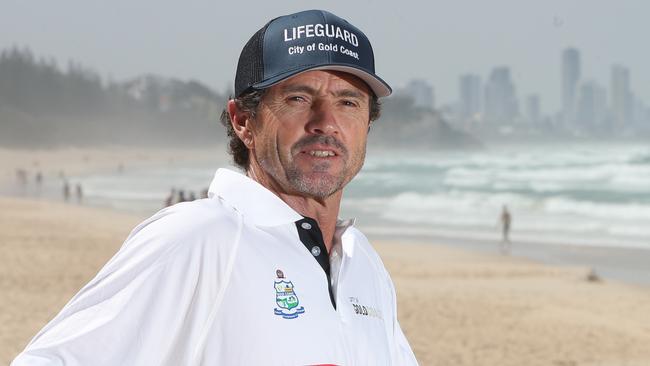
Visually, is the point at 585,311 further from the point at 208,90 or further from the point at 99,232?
the point at 208,90

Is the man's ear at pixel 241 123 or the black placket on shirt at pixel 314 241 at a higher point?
the man's ear at pixel 241 123

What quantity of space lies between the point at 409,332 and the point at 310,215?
9174mm

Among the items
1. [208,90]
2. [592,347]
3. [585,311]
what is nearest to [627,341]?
[592,347]

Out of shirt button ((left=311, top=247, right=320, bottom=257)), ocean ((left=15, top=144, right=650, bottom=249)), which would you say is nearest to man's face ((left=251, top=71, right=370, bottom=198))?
shirt button ((left=311, top=247, right=320, bottom=257))

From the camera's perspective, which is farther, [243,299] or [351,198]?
[351,198]

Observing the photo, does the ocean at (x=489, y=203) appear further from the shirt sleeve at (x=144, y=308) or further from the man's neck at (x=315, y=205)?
the shirt sleeve at (x=144, y=308)

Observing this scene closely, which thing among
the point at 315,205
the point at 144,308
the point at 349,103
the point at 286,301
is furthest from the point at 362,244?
the point at 144,308

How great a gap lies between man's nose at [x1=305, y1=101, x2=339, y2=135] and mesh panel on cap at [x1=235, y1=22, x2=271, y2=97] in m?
0.12

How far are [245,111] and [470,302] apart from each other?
460 inches

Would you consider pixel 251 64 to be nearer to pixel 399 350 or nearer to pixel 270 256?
pixel 270 256

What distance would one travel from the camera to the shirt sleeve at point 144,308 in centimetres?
120

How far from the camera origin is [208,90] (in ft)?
551

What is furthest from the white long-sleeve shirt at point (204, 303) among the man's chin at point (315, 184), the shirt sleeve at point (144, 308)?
the man's chin at point (315, 184)

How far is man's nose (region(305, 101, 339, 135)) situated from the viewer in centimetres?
149
